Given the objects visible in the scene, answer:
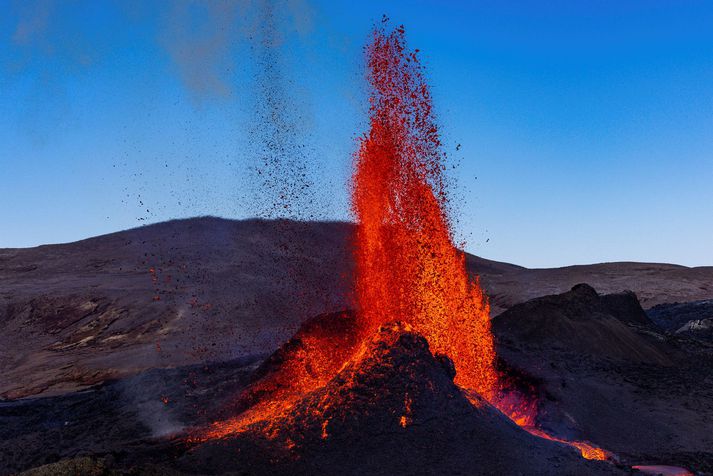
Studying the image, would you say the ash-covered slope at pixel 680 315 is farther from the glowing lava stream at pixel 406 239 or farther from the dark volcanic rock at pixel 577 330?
the glowing lava stream at pixel 406 239

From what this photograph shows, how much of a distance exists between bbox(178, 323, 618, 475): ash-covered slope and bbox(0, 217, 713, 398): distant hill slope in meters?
17.2

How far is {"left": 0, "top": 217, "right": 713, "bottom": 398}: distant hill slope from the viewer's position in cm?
2934

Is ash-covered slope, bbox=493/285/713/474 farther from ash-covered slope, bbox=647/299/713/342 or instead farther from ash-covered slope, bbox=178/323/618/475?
ash-covered slope, bbox=647/299/713/342

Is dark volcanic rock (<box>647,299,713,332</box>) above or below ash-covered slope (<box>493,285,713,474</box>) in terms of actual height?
above

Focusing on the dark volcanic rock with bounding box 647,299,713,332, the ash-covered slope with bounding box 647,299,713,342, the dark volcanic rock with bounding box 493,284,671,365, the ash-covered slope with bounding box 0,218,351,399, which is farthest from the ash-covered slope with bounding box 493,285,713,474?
the ash-covered slope with bounding box 0,218,351,399

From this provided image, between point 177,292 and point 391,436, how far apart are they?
115 feet

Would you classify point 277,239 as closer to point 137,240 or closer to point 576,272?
point 137,240

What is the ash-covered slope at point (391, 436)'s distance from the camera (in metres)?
9.30

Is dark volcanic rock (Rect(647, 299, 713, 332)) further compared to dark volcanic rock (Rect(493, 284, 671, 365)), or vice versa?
dark volcanic rock (Rect(647, 299, 713, 332))

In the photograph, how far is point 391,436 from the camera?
966 centimetres

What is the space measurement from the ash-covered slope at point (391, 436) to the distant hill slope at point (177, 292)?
17205 millimetres

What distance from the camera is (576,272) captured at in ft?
212

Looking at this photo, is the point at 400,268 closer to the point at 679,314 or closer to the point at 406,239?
the point at 406,239

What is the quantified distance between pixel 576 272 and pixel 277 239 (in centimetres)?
3457
